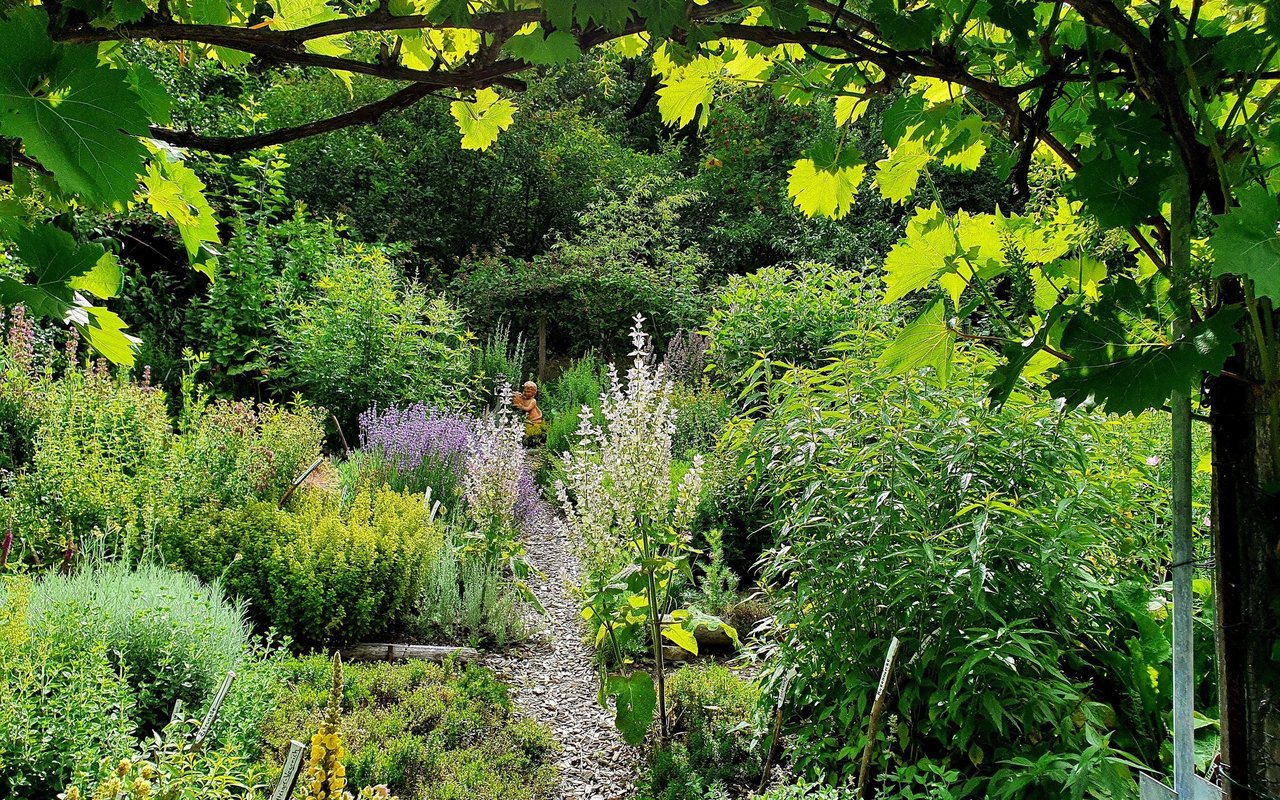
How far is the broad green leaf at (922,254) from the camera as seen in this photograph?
96 cm

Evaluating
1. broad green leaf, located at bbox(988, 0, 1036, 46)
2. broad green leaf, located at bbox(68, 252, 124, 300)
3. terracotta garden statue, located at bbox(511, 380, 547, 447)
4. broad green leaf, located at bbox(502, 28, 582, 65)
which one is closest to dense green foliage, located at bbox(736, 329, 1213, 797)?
broad green leaf, located at bbox(988, 0, 1036, 46)

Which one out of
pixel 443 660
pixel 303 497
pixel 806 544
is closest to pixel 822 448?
pixel 806 544

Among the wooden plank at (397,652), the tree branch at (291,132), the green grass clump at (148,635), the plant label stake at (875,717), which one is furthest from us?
the wooden plank at (397,652)

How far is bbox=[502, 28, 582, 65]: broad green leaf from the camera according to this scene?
738 mm

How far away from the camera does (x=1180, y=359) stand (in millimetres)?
648

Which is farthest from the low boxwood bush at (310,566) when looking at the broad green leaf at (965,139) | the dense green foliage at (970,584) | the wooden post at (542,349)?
the wooden post at (542,349)

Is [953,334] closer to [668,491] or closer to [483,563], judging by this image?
[668,491]

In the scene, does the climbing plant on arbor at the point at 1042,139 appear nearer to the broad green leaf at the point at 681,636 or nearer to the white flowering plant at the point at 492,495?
the broad green leaf at the point at 681,636

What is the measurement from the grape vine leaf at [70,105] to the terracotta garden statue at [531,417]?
7268 millimetres

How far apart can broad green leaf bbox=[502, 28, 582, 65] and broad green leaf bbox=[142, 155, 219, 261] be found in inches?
17.5

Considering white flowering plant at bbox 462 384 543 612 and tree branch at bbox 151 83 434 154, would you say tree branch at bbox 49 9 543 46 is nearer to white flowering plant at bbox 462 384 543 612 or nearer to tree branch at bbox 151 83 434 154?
tree branch at bbox 151 83 434 154

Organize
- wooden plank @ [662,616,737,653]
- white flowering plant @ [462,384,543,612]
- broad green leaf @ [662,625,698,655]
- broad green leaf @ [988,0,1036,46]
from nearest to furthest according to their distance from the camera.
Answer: broad green leaf @ [988,0,1036,46] → broad green leaf @ [662,625,698,655] → wooden plank @ [662,616,737,653] → white flowering plant @ [462,384,543,612]

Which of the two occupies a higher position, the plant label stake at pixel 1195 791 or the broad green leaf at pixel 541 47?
the broad green leaf at pixel 541 47

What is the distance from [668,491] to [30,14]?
250 centimetres
